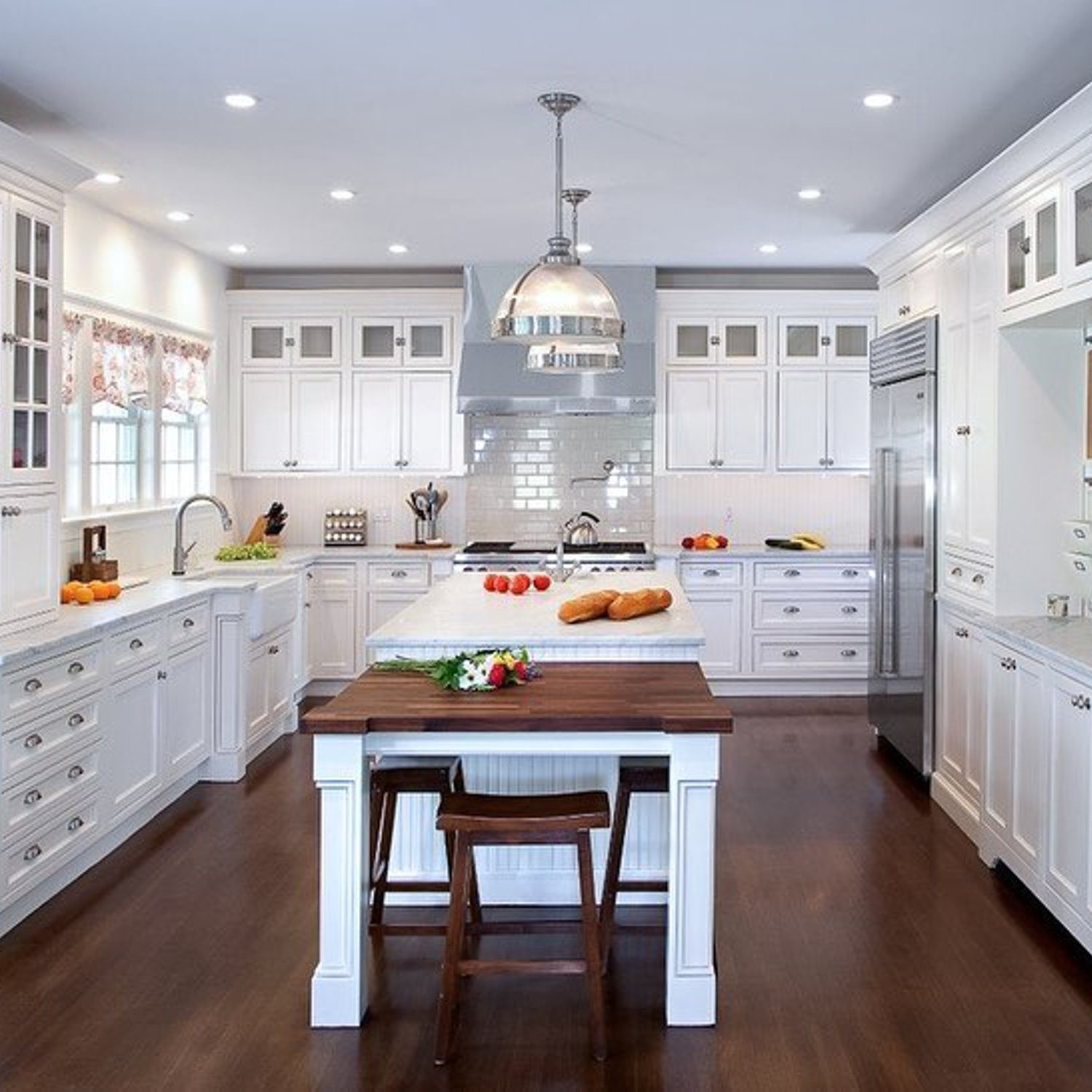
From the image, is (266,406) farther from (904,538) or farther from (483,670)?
(483,670)

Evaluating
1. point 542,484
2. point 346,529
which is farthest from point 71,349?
point 542,484

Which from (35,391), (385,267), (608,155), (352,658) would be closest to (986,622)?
(608,155)

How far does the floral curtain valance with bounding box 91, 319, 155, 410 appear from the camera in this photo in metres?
5.81

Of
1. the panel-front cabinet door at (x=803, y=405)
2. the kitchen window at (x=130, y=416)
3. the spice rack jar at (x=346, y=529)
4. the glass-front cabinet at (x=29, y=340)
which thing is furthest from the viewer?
the spice rack jar at (x=346, y=529)

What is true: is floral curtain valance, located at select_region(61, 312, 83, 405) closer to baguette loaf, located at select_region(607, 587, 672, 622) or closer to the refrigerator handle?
baguette loaf, located at select_region(607, 587, 672, 622)

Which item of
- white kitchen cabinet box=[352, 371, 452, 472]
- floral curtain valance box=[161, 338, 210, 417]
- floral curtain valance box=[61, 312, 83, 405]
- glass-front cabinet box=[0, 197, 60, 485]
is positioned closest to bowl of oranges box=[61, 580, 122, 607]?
glass-front cabinet box=[0, 197, 60, 485]

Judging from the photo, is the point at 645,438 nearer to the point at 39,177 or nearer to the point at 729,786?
the point at 729,786

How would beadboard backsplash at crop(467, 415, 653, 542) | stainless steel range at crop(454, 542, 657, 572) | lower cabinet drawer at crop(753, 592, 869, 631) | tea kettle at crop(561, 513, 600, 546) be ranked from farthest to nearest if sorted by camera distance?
beadboard backsplash at crop(467, 415, 653, 542) < tea kettle at crop(561, 513, 600, 546) < lower cabinet drawer at crop(753, 592, 869, 631) < stainless steel range at crop(454, 542, 657, 572)

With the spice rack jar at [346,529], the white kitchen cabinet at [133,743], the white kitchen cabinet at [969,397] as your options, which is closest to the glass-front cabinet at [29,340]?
the white kitchen cabinet at [133,743]

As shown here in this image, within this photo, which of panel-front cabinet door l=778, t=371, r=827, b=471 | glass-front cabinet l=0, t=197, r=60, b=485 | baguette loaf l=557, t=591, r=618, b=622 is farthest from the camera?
panel-front cabinet door l=778, t=371, r=827, b=471

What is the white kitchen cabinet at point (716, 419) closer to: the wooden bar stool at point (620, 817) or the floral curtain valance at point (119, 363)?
the floral curtain valance at point (119, 363)

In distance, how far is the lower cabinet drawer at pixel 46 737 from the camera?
12.2 feet

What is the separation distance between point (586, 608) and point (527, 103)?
1.74 m

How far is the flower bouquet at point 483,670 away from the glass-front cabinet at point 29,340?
1706 mm
